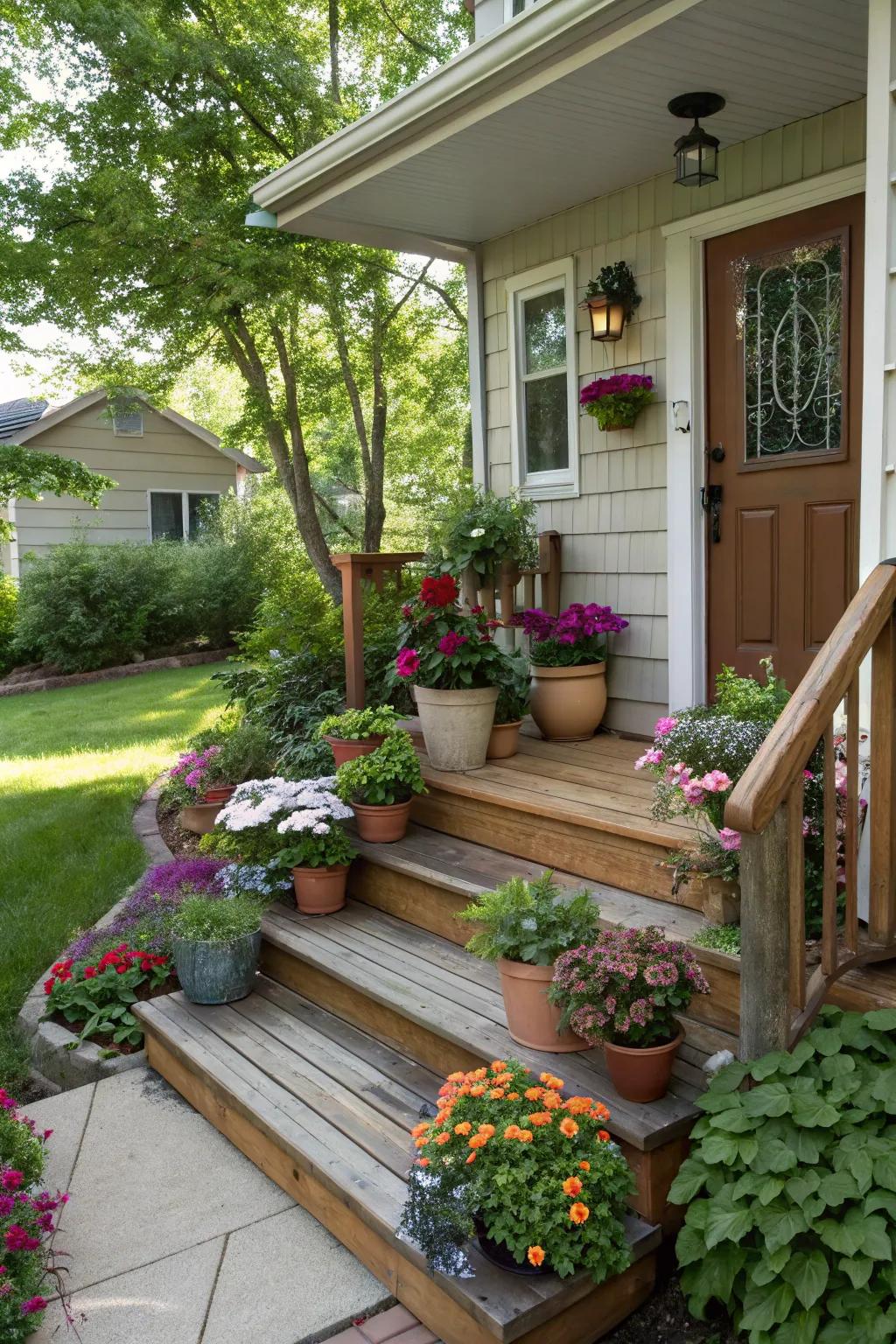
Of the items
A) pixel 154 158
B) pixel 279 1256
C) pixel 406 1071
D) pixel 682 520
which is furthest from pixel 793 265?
pixel 154 158

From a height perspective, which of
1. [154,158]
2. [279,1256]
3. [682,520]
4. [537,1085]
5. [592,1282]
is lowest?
[279,1256]

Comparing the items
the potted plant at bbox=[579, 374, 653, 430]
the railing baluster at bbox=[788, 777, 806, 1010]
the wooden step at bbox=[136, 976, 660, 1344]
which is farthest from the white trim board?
the railing baluster at bbox=[788, 777, 806, 1010]

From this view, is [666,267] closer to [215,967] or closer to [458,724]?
[458,724]

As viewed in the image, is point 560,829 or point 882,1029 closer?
point 882,1029

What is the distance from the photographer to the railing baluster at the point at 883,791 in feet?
7.81

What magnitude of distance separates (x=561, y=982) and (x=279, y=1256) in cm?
91

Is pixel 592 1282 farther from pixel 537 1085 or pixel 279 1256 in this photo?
pixel 279 1256

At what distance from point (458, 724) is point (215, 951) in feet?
4.17

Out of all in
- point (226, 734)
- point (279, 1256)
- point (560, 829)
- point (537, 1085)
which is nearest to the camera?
point (537, 1085)

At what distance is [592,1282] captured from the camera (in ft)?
6.56

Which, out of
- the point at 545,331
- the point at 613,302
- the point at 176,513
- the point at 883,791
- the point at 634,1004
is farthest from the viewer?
the point at 176,513

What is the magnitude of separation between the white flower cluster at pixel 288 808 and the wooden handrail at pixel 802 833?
1786 mm

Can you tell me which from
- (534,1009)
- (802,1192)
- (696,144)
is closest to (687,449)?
(696,144)

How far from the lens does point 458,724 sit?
3992 mm
